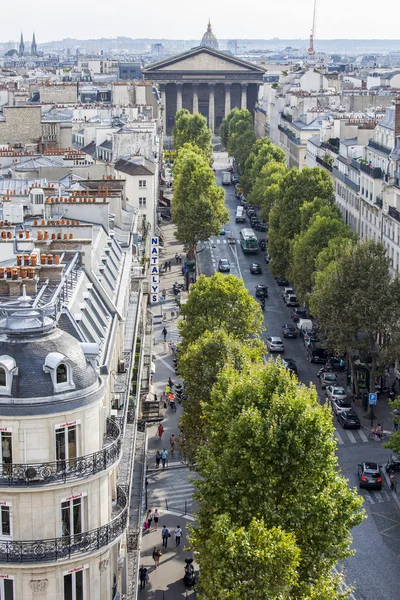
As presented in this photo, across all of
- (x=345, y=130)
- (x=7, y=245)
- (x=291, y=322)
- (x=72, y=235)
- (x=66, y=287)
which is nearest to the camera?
(x=66, y=287)

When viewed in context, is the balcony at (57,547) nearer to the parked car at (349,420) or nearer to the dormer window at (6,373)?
the dormer window at (6,373)

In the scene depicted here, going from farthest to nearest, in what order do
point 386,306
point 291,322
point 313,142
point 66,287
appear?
point 313,142
point 291,322
point 386,306
point 66,287

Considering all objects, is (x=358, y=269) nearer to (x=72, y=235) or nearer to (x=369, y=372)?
(x=369, y=372)

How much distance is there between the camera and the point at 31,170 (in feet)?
269

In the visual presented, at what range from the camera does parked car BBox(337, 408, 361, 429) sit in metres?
68.9

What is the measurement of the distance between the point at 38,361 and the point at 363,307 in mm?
42986

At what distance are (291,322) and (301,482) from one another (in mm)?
53619

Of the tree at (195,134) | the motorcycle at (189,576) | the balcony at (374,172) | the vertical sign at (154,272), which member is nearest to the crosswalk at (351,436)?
the motorcycle at (189,576)

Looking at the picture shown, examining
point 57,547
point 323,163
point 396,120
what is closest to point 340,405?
point 396,120

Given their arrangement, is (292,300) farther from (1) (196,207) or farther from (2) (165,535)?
(2) (165,535)

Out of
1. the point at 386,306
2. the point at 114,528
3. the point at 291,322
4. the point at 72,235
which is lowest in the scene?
the point at 291,322

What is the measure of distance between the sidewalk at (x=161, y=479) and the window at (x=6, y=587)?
15.6m

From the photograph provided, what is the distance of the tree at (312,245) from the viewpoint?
9244 cm

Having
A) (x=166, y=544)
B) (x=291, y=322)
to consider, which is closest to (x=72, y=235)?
(x=166, y=544)
